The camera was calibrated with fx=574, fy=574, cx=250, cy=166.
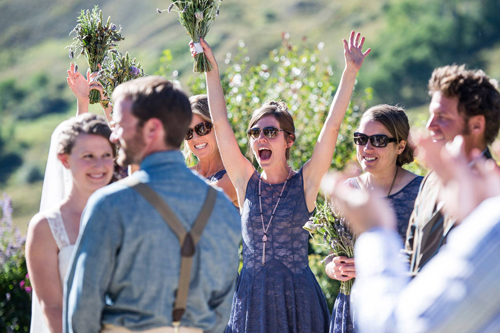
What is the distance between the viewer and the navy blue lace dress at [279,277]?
399 cm

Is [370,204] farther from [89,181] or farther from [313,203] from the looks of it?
[313,203]

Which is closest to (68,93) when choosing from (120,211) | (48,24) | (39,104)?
(39,104)

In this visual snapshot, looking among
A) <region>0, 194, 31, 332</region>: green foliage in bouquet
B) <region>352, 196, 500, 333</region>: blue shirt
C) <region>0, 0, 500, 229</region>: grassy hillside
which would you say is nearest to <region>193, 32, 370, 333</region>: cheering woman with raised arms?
<region>352, 196, 500, 333</region>: blue shirt

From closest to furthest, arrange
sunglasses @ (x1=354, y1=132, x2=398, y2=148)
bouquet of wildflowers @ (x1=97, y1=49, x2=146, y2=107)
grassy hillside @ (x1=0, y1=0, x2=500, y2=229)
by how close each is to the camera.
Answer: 1. sunglasses @ (x1=354, y1=132, x2=398, y2=148)
2. bouquet of wildflowers @ (x1=97, y1=49, x2=146, y2=107)
3. grassy hillside @ (x1=0, y1=0, x2=500, y2=229)

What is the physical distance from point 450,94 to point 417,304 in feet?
3.82

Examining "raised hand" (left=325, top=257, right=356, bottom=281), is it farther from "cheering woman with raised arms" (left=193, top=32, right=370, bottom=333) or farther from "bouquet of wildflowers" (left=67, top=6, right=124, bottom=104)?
"bouquet of wildflowers" (left=67, top=6, right=124, bottom=104)

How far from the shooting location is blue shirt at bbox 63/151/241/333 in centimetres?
222

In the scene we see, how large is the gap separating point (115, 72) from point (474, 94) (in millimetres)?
2855

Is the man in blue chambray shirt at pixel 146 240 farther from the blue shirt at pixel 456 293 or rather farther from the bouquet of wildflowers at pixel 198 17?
the bouquet of wildflowers at pixel 198 17

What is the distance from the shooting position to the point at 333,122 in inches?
157

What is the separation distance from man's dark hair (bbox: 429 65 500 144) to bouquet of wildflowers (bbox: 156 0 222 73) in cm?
200

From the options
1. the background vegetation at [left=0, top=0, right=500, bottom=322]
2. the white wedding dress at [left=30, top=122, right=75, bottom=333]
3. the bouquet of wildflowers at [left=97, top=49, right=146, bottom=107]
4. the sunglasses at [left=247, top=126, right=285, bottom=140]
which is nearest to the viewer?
the white wedding dress at [left=30, top=122, right=75, bottom=333]

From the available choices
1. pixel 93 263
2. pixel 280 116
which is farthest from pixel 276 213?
pixel 93 263

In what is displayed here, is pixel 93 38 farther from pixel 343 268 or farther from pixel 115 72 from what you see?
pixel 343 268
